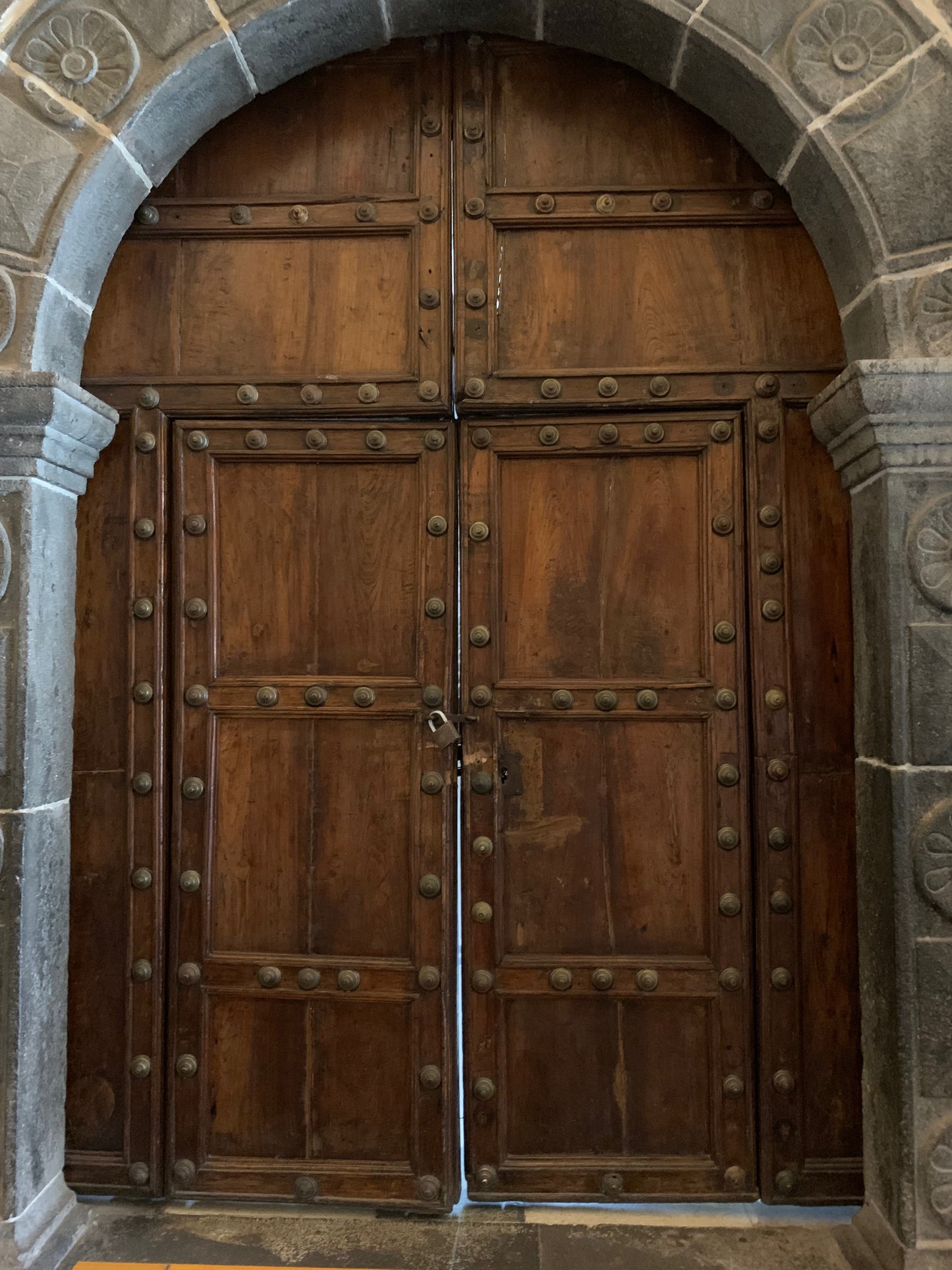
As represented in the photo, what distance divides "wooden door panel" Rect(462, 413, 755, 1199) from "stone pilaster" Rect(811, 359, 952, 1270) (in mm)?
299

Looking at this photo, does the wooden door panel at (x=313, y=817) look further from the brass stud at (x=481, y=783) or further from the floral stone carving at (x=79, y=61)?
the floral stone carving at (x=79, y=61)

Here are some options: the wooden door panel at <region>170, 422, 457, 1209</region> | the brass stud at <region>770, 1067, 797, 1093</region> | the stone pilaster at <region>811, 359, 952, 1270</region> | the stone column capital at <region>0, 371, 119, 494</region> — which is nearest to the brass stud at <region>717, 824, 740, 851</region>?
the stone pilaster at <region>811, 359, 952, 1270</region>

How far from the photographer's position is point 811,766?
6.38 feet

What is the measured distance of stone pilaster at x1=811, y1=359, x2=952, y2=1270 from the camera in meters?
1.68

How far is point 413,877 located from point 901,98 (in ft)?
6.55

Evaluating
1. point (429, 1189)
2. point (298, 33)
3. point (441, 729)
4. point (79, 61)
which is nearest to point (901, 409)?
point (441, 729)

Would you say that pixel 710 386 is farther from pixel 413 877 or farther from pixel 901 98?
pixel 413 877

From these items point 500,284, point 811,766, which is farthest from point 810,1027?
point 500,284

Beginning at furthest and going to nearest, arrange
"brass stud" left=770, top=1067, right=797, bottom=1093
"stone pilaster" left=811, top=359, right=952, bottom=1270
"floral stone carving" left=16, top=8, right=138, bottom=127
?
"brass stud" left=770, top=1067, right=797, bottom=1093, "floral stone carving" left=16, top=8, right=138, bottom=127, "stone pilaster" left=811, top=359, right=952, bottom=1270

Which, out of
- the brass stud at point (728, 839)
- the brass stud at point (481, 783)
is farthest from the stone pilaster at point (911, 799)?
the brass stud at point (481, 783)

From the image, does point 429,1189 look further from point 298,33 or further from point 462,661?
point 298,33

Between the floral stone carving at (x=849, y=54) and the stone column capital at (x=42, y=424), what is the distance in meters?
1.70

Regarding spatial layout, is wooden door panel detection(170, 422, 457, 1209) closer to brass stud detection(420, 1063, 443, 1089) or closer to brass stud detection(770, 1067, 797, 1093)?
brass stud detection(420, 1063, 443, 1089)

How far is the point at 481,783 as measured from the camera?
6.46 ft
